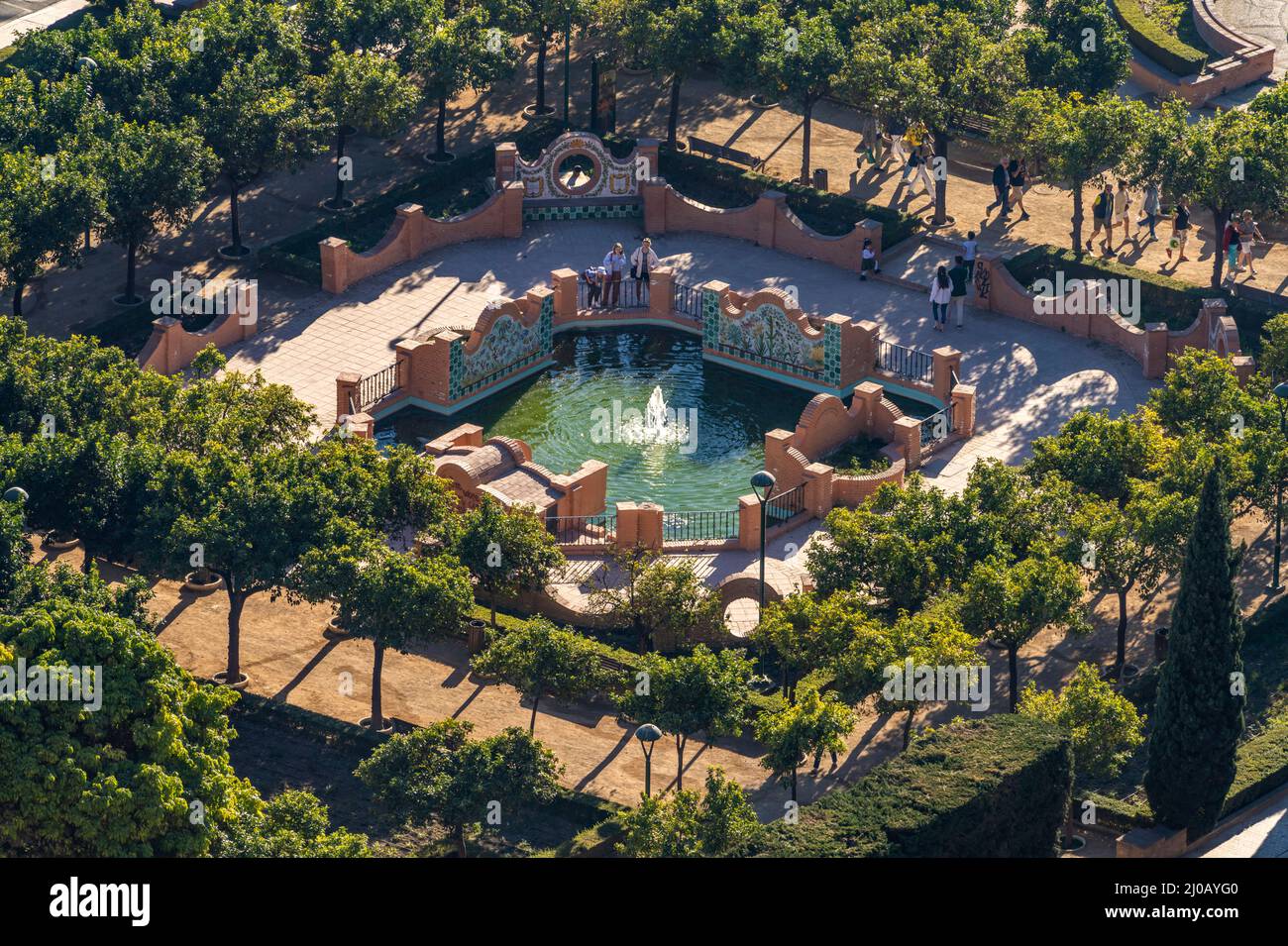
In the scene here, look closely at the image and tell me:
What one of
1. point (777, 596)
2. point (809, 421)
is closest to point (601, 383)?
point (809, 421)

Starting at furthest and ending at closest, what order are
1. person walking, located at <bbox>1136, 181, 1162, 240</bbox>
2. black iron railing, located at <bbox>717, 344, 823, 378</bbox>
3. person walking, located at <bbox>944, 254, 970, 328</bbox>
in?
person walking, located at <bbox>1136, 181, 1162, 240</bbox> → person walking, located at <bbox>944, 254, 970, 328</bbox> → black iron railing, located at <bbox>717, 344, 823, 378</bbox>

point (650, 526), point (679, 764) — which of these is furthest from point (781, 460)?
point (679, 764)

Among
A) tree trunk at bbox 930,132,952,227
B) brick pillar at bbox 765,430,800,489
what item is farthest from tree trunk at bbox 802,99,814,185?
brick pillar at bbox 765,430,800,489

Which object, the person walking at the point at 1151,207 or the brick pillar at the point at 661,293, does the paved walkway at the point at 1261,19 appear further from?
the brick pillar at the point at 661,293

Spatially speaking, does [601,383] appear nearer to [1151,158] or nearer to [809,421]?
[809,421]

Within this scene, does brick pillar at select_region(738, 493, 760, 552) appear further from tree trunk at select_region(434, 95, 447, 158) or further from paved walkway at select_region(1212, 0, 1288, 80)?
paved walkway at select_region(1212, 0, 1288, 80)

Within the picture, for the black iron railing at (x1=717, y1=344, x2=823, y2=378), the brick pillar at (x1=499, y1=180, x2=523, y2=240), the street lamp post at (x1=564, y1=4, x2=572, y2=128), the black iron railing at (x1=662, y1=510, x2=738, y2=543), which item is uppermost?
the street lamp post at (x1=564, y1=4, x2=572, y2=128)

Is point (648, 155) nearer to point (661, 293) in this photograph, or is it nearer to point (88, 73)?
point (661, 293)
